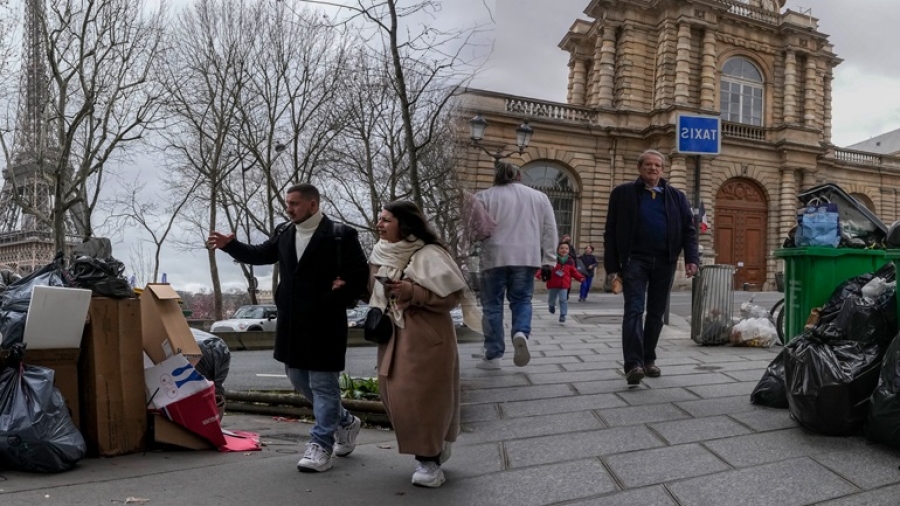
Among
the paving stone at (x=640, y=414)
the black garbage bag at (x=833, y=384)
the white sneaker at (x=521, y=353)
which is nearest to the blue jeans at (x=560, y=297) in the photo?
the white sneaker at (x=521, y=353)

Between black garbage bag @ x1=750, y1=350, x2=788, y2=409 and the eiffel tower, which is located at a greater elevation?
the eiffel tower

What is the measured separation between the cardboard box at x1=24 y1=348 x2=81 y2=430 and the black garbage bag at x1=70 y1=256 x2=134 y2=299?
37cm

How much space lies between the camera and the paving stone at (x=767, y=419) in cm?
323

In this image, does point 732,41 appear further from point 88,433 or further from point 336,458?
point 88,433

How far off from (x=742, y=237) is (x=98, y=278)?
22.3 feet

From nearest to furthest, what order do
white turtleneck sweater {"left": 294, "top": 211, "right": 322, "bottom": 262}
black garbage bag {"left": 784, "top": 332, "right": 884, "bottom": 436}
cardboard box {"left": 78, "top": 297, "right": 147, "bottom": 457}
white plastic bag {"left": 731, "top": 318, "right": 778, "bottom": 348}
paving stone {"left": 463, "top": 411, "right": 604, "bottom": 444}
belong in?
1. black garbage bag {"left": 784, "top": 332, "right": 884, "bottom": 436}
2. paving stone {"left": 463, "top": 411, "right": 604, "bottom": 444}
3. white turtleneck sweater {"left": 294, "top": 211, "right": 322, "bottom": 262}
4. cardboard box {"left": 78, "top": 297, "right": 147, "bottom": 457}
5. white plastic bag {"left": 731, "top": 318, "right": 778, "bottom": 348}

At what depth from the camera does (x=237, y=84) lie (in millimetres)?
19500

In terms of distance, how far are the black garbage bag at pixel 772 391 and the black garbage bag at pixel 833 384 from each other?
37 cm

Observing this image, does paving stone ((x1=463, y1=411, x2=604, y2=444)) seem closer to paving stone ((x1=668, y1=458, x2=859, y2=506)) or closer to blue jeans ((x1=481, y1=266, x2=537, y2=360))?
paving stone ((x1=668, y1=458, x2=859, y2=506))

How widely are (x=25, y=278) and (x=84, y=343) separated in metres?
0.60

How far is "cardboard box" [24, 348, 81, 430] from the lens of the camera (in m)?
3.55

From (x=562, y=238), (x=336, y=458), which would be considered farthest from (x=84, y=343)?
(x=562, y=238)

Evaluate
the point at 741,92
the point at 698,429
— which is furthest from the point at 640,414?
the point at 741,92

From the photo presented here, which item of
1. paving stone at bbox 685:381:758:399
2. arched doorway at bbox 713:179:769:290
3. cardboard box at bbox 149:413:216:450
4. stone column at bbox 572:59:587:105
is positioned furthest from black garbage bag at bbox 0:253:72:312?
arched doorway at bbox 713:179:769:290
